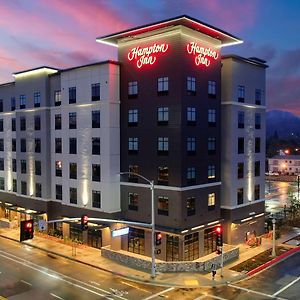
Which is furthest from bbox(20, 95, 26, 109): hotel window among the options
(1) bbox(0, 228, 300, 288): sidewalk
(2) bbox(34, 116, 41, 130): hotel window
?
(1) bbox(0, 228, 300, 288): sidewalk

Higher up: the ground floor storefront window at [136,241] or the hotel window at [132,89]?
the hotel window at [132,89]

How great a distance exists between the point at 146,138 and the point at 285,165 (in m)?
121

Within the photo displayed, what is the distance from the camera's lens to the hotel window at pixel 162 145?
43.3 m

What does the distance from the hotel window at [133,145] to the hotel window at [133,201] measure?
509cm

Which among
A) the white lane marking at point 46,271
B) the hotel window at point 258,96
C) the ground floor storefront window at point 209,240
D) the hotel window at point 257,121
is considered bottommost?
the white lane marking at point 46,271

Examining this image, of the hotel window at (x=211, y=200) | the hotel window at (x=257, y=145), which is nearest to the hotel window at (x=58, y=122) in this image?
the hotel window at (x=211, y=200)

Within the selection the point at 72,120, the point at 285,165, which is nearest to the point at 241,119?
the point at 72,120

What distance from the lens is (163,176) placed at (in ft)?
143

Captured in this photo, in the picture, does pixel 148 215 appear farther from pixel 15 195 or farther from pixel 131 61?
pixel 15 195

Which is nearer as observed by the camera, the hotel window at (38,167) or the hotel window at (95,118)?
the hotel window at (95,118)

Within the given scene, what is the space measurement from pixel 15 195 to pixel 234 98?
3596 cm

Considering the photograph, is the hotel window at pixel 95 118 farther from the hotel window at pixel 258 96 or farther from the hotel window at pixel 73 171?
the hotel window at pixel 258 96

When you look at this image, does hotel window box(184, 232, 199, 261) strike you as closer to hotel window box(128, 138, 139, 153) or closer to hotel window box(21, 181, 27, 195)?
hotel window box(128, 138, 139, 153)

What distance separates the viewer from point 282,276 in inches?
Result: 1533
